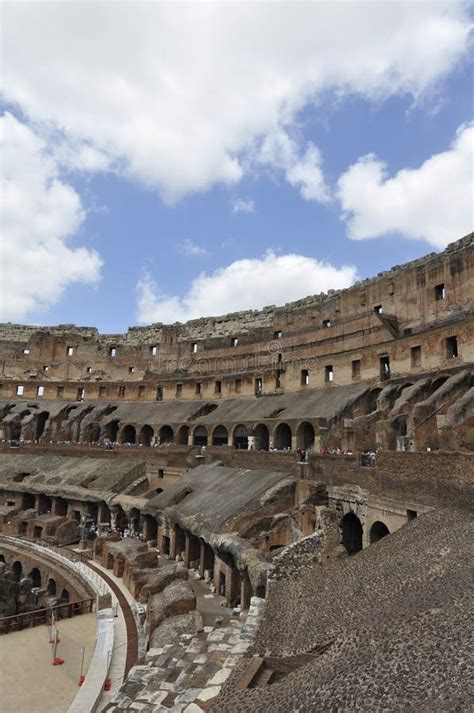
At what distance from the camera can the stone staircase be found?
9.23 meters

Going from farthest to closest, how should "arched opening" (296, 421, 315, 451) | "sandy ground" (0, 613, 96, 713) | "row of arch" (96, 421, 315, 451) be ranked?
1. "row of arch" (96, 421, 315, 451)
2. "arched opening" (296, 421, 315, 451)
3. "sandy ground" (0, 613, 96, 713)

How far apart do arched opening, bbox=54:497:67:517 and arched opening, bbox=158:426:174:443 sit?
9606mm

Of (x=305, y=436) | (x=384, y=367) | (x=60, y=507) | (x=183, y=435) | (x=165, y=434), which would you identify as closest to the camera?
(x=384, y=367)

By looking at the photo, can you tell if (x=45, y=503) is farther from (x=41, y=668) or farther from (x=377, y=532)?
(x=377, y=532)

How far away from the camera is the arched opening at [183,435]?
123ft

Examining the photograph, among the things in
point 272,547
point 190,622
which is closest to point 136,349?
point 272,547

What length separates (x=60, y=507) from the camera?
3197 cm

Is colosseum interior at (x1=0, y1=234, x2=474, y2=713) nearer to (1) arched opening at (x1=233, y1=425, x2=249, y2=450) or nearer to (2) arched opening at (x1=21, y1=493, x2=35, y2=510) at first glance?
(2) arched opening at (x1=21, y1=493, x2=35, y2=510)

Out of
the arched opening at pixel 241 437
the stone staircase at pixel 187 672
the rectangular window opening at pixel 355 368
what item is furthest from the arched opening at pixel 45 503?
the stone staircase at pixel 187 672

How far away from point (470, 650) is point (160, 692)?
6630 mm

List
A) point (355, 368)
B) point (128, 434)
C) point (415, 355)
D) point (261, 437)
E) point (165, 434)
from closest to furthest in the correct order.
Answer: point (415, 355), point (355, 368), point (261, 437), point (165, 434), point (128, 434)

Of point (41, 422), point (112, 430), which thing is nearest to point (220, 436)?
point (112, 430)

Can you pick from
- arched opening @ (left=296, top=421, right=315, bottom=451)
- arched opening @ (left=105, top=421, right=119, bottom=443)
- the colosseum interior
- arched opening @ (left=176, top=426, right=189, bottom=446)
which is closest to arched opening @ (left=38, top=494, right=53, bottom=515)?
the colosseum interior

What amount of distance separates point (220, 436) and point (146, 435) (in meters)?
8.47
